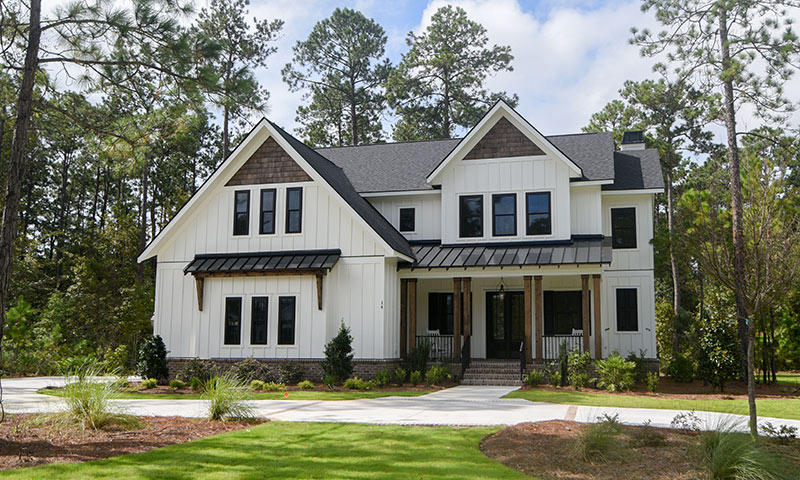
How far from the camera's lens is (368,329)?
2034 cm

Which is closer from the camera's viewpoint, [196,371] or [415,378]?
[415,378]

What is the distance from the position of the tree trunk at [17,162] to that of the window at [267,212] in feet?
37.6

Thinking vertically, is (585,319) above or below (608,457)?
above

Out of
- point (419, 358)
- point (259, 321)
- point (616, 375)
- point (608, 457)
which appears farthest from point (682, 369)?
point (608, 457)

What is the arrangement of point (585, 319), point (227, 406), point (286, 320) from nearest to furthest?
point (227, 406)
point (585, 319)
point (286, 320)

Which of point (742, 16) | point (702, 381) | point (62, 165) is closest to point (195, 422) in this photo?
point (702, 381)

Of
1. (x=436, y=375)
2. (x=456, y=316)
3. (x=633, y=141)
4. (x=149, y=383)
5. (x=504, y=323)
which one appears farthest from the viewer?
(x=633, y=141)

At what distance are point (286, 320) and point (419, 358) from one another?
428 cm

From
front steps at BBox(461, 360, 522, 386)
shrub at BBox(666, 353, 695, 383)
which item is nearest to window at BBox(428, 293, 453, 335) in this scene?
front steps at BBox(461, 360, 522, 386)

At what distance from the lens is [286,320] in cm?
2094

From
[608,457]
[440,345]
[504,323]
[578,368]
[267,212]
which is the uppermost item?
[267,212]

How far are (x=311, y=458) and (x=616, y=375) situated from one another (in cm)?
1173

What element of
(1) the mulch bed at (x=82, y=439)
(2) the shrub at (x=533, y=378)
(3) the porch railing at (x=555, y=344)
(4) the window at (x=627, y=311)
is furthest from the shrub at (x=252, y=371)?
(4) the window at (x=627, y=311)

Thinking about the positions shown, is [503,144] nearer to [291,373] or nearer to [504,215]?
[504,215]
